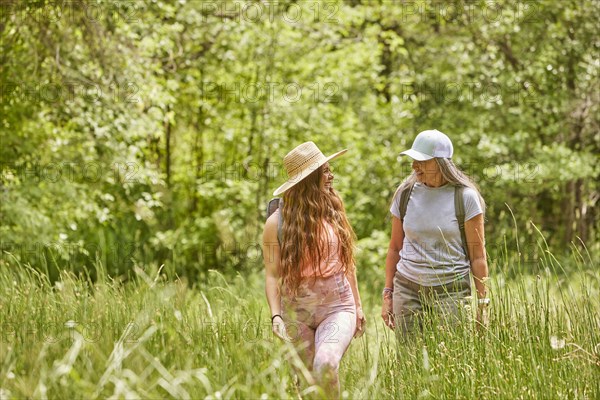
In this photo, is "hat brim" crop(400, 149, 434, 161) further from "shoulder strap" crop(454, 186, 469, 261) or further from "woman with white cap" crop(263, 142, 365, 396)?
"woman with white cap" crop(263, 142, 365, 396)

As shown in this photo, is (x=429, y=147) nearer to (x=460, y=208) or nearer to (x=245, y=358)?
(x=460, y=208)

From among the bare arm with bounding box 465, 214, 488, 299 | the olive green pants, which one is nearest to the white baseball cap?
the bare arm with bounding box 465, 214, 488, 299

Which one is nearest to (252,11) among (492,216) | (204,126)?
(204,126)

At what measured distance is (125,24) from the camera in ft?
28.6

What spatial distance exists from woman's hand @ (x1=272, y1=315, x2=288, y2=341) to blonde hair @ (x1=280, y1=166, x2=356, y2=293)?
155 millimetres

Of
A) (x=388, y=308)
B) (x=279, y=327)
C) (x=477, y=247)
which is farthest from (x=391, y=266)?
(x=279, y=327)

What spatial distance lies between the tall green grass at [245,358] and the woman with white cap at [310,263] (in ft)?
0.70

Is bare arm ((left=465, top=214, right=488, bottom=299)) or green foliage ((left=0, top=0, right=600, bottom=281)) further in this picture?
green foliage ((left=0, top=0, right=600, bottom=281))

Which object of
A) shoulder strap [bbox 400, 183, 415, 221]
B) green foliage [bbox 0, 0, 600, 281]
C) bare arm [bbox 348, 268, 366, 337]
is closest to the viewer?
bare arm [bbox 348, 268, 366, 337]

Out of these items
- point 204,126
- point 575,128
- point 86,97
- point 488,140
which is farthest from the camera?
point 204,126

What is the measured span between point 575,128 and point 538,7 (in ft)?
5.61

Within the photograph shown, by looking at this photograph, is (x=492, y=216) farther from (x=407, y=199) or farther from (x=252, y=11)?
(x=407, y=199)

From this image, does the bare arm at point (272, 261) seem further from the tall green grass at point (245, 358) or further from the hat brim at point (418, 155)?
the hat brim at point (418, 155)

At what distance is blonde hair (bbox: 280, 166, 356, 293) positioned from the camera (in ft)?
13.4
